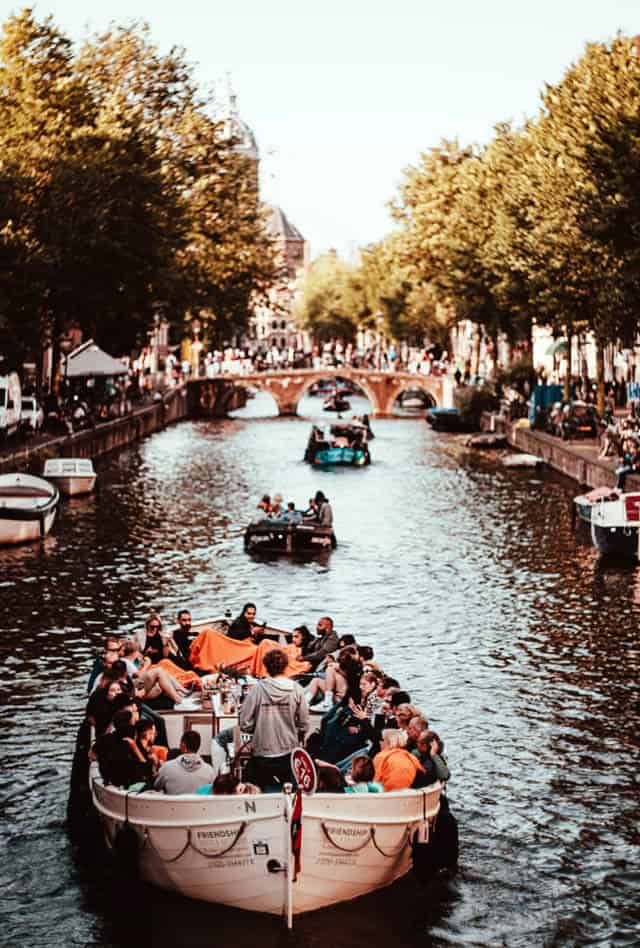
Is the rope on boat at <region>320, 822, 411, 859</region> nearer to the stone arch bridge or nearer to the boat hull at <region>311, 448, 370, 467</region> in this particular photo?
the boat hull at <region>311, 448, 370, 467</region>

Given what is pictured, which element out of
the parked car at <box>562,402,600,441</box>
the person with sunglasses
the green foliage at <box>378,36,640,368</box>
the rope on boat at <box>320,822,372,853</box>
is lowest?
the rope on boat at <box>320,822,372,853</box>

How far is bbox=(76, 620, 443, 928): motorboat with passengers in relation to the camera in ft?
57.3

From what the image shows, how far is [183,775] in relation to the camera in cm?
1858

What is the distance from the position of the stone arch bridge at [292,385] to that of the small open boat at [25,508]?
244ft

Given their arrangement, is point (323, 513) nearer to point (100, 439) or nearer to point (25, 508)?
point (25, 508)

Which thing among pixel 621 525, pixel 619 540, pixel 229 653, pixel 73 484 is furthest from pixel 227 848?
pixel 73 484

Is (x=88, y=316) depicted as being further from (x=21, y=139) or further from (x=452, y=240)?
(x=452, y=240)

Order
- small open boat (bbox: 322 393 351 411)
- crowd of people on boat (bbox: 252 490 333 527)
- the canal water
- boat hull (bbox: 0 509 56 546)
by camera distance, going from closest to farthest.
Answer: the canal water < boat hull (bbox: 0 509 56 546) < crowd of people on boat (bbox: 252 490 333 527) < small open boat (bbox: 322 393 351 411)

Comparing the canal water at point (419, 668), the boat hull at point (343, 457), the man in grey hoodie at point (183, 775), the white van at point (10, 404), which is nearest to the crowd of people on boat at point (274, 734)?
the man in grey hoodie at point (183, 775)

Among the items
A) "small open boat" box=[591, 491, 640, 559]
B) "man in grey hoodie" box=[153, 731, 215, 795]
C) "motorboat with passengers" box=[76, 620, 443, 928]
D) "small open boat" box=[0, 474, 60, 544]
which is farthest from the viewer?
"small open boat" box=[0, 474, 60, 544]

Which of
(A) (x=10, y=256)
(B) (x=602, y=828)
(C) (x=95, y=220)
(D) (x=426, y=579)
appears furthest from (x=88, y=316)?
(B) (x=602, y=828)

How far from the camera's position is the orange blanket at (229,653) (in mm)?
26359

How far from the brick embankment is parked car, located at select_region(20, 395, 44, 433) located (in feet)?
69.6

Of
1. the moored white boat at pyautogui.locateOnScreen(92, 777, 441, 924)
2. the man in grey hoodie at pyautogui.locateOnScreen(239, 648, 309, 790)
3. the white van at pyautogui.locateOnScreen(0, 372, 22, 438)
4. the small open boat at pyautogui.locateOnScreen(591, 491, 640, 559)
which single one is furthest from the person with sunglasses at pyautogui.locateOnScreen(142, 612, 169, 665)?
the white van at pyautogui.locateOnScreen(0, 372, 22, 438)
